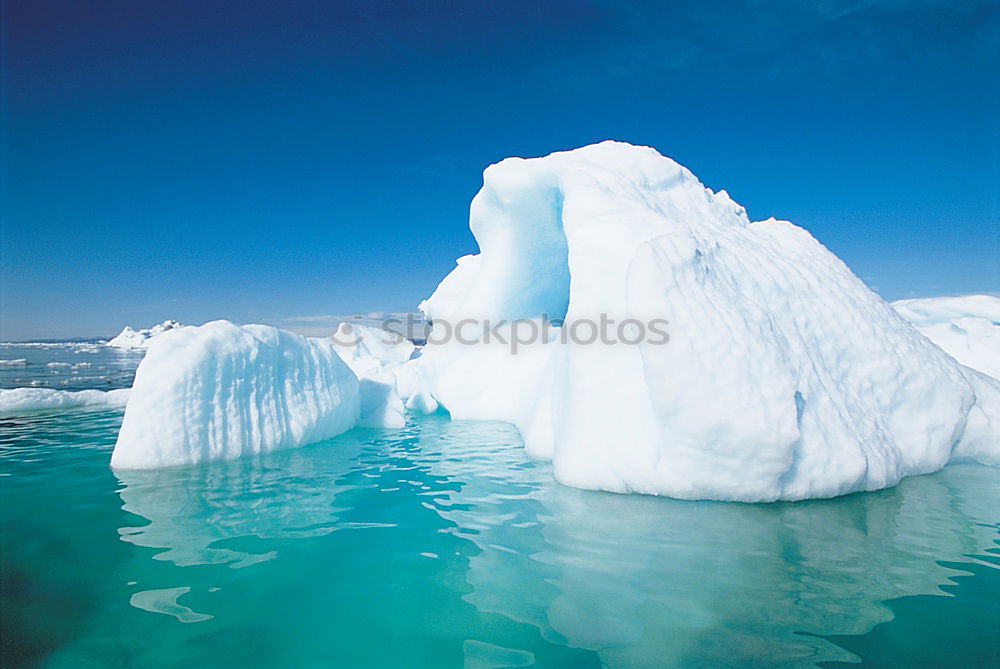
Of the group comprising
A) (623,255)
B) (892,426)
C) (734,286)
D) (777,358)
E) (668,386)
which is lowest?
(892,426)

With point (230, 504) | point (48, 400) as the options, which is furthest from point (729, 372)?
point (48, 400)

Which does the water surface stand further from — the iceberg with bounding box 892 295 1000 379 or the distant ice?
the distant ice

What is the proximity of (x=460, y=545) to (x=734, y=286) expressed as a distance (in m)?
4.60

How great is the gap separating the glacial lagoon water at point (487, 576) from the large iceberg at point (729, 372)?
0.39 meters

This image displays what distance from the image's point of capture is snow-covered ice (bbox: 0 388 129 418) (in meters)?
13.5

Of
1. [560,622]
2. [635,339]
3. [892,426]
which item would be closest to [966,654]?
[560,622]

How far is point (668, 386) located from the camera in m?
5.25

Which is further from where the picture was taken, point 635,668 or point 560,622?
point 560,622

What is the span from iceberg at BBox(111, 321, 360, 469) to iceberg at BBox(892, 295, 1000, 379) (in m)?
16.7

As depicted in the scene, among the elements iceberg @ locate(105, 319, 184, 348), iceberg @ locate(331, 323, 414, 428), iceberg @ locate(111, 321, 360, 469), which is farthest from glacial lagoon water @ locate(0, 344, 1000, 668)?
iceberg @ locate(105, 319, 184, 348)

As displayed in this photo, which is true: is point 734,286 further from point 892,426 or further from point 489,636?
point 489,636

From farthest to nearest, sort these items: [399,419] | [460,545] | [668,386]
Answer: [399,419], [668,386], [460,545]

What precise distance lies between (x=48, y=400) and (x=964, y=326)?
2601cm

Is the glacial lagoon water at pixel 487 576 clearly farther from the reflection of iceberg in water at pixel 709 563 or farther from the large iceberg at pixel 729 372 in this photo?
the large iceberg at pixel 729 372
